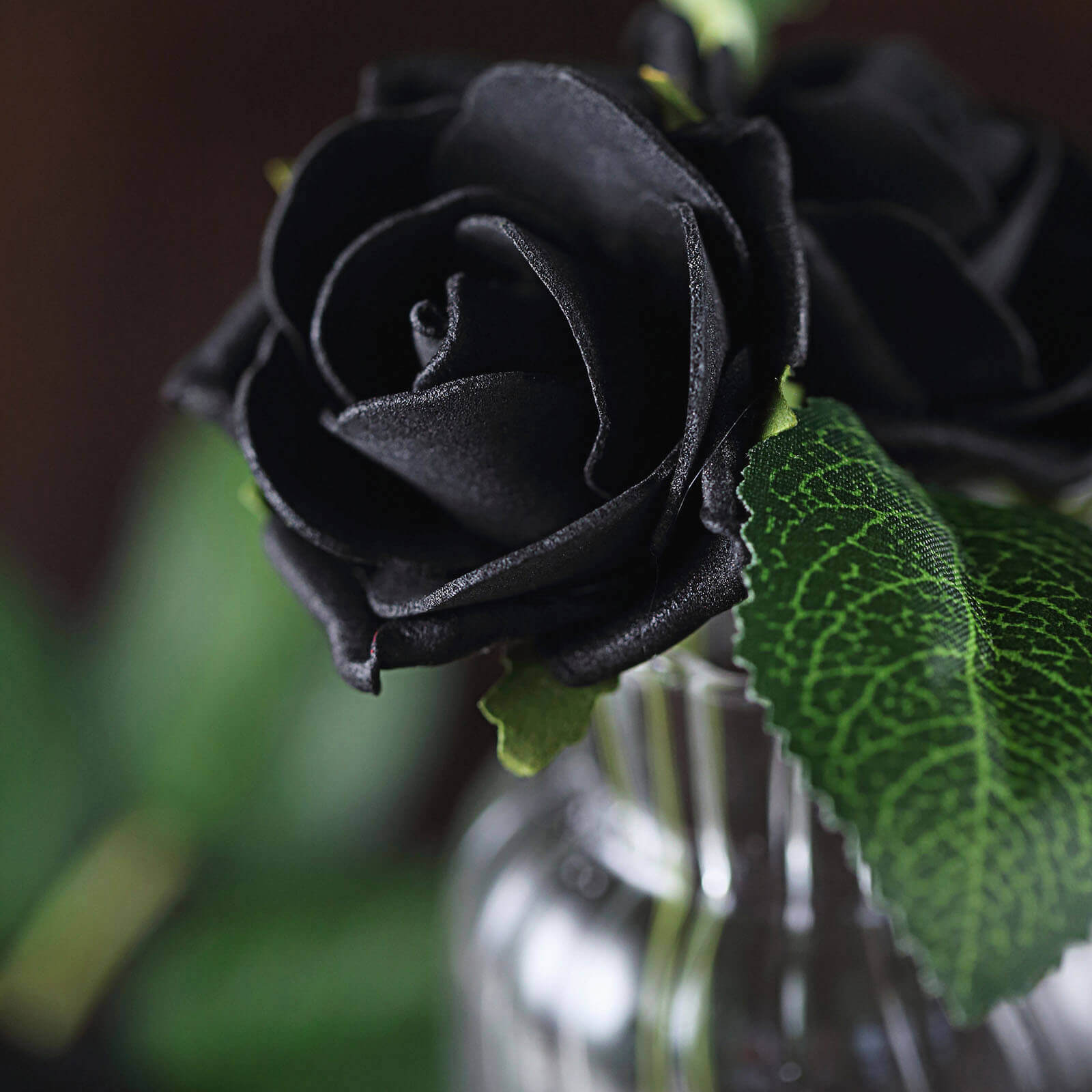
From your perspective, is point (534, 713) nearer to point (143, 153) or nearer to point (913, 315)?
point (913, 315)

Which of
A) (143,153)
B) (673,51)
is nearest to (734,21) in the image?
(673,51)

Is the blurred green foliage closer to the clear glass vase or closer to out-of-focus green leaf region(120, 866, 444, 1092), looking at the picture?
out-of-focus green leaf region(120, 866, 444, 1092)

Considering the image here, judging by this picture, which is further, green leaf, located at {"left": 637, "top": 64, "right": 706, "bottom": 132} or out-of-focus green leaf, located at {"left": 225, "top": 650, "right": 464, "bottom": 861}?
out-of-focus green leaf, located at {"left": 225, "top": 650, "right": 464, "bottom": 861}

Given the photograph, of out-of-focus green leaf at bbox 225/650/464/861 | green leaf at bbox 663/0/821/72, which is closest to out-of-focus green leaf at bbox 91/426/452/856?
Result: out-of-focus green leaf at bbox 225/650/464/861

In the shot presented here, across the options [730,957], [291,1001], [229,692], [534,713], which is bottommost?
[291,1001]

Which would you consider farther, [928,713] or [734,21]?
[734,21]

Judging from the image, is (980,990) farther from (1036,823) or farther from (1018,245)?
(1018,245)
